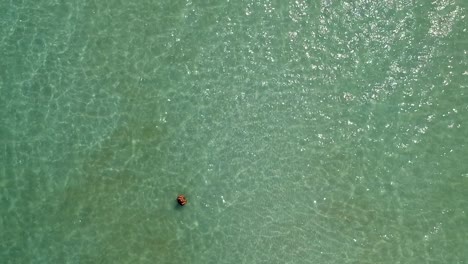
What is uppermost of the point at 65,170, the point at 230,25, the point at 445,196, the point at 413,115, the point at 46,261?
the point at 230,25

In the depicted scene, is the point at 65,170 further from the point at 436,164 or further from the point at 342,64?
the point at 436,164

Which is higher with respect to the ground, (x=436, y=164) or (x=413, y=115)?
(x=413, y=115)

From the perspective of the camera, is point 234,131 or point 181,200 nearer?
point 181,200

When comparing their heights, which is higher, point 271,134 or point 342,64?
point 342,64

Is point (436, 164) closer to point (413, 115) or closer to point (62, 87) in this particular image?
point (413, 115)

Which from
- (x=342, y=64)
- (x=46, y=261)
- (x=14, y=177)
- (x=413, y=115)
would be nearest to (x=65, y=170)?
(x=14, y=177)

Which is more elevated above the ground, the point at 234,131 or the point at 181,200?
the point at 234,131

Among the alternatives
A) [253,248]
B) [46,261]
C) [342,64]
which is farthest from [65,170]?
[342,64]
